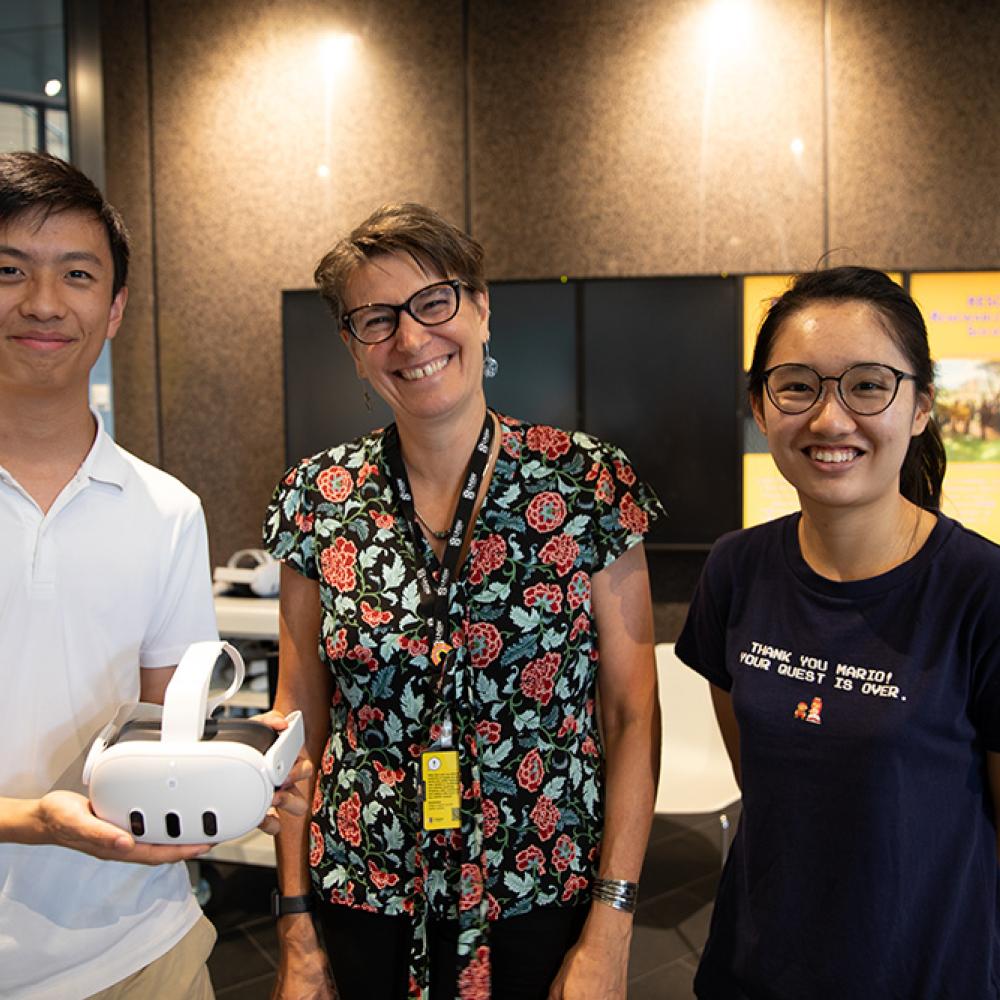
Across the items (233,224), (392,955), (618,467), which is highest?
(233,224)

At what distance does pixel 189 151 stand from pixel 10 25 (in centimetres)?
94

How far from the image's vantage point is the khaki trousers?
4.23ft

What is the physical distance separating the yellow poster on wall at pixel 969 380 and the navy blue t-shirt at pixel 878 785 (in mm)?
2760

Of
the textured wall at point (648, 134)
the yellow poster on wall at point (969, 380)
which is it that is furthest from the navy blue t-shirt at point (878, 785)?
the textured wall at point (648, 134)

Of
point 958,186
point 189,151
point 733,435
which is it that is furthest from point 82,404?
point 958,186

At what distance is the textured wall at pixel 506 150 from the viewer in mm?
3797

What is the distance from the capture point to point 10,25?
13.6 ft

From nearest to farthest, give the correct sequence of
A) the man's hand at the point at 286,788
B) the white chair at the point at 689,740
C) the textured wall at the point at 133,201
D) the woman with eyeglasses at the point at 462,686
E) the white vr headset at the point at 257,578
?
the man's hand at the point at 286,788, the woman with eyeglasses at the point at 462,686, the white chair at the point at 689,740, the white vr headset at the point at 257,578, the textured wall at the point at 133,201

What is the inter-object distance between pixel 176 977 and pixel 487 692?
590 millimetres

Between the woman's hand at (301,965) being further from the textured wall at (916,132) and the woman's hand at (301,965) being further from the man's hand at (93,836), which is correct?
the textured wall at (916,132)

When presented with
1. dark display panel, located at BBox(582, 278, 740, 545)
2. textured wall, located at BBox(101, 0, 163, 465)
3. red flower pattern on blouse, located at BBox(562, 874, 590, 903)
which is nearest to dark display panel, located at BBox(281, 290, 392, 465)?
textured wall, located at BBox(101, 0, 163, 465)

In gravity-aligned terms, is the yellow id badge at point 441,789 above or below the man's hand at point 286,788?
below

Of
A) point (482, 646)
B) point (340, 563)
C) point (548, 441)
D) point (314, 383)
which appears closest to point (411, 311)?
point (548, 441)

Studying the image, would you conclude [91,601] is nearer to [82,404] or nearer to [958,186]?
[82,404]
